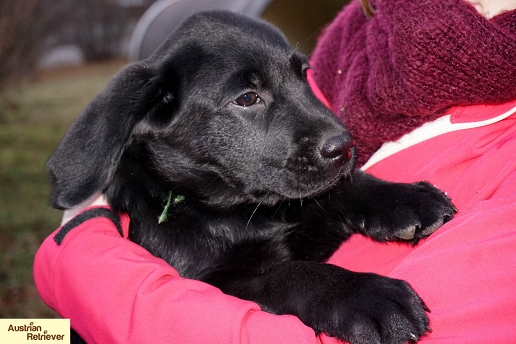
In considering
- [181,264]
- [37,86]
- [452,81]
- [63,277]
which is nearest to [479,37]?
[452,81]

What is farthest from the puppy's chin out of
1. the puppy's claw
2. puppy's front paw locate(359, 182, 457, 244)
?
the puppy's claw

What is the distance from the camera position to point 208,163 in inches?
79.7

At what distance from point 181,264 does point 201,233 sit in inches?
5.0

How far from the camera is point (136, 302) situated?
4.96 ft

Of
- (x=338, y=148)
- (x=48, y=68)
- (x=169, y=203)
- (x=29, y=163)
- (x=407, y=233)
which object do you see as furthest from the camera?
(x=48, y=68)

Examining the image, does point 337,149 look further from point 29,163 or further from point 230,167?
point 29,163

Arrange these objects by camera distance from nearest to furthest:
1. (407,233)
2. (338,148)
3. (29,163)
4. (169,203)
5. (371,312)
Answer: (371,312) < (407,233) < (338,148) < (169,203) < (29,163)

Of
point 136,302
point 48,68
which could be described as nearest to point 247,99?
point 136,302

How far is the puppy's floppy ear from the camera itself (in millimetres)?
1748

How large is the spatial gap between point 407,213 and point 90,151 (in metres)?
1.02

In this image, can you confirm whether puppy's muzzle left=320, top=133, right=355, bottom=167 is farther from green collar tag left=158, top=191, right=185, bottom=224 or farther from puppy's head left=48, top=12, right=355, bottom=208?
green collar tag left=158, top=191, right=185, bottom=224

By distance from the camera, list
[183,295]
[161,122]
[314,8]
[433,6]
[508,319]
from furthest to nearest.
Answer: [314,8] < [161,122] < [433,6] < [183,295] < [508,319]

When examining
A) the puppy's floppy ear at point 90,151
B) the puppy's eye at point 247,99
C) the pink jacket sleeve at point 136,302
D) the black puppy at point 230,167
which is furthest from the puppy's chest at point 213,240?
the puppy's eye at point 247,99

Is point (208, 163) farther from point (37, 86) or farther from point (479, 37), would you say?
point (37, 86)
